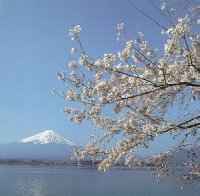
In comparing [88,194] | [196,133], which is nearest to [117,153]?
[196,133]

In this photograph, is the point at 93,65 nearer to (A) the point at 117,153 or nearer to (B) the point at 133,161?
(A) the point at 117,153

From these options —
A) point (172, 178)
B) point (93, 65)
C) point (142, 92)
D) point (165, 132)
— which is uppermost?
point (93, 65)

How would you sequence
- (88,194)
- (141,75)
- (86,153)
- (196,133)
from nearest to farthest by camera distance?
(141,75) → (196,133) → (86,153) → (88,194)

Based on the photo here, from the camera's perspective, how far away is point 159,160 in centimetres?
705

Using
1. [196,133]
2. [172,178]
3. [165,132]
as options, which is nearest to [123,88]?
[165,132]

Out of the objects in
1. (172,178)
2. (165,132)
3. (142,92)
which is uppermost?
(142,92)

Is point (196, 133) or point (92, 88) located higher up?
point (92, 88)

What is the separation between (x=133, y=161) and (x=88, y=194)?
50.2 meters

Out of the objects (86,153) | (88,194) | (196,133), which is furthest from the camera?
(88,194)

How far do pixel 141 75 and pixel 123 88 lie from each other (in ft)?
0.99

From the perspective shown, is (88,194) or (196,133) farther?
(88,194)

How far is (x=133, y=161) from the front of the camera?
7.43m

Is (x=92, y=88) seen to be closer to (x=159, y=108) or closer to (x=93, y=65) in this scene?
(x=93, y=65)

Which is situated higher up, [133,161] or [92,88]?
[92,88]
